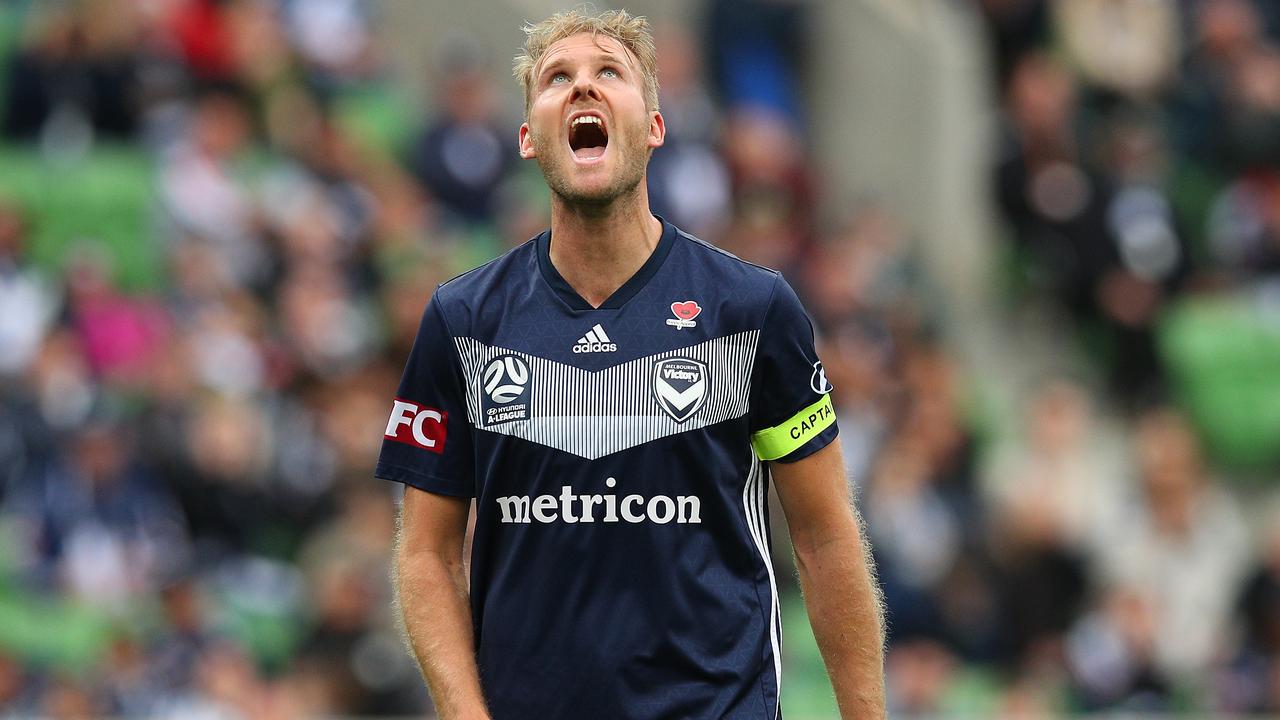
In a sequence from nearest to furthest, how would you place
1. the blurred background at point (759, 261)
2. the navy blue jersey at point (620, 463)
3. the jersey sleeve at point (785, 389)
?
the navy blue jersey at point (620, 463)
the jersey sleeve at point (785, 389)
the blurred background at point (759, 261)

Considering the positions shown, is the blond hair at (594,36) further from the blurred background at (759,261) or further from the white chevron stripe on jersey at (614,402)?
the blurred background at (759,261)

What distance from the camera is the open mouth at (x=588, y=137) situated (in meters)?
4.28

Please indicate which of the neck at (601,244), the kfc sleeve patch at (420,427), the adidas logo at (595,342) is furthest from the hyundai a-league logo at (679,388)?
the kfc sleeve patch at (420,427)

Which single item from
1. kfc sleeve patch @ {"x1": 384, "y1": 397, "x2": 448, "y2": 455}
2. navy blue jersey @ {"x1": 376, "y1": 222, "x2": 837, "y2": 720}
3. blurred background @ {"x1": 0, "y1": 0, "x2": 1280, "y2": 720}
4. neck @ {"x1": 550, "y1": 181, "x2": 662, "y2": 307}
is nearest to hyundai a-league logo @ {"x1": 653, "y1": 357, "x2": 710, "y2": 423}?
navy blue jersey @ {"x1": 376, "y1": 222, "x2": 837, "y2": 720}

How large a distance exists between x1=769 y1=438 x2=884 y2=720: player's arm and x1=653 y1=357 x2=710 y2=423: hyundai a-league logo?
250 millimetres

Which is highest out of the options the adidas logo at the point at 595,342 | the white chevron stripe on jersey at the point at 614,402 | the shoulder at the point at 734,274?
the shoulder at the point at 734,274

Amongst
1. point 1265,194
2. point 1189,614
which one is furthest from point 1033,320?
point 1189,614

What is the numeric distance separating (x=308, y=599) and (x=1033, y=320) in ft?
19.8

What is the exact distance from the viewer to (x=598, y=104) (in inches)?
169

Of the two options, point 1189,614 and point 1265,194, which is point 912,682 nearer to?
point 1189,614

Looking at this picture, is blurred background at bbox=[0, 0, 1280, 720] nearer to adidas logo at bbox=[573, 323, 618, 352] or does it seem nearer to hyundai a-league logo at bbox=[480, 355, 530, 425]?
hyundai a-league logo at bbox=[480, 355, 530, 425]

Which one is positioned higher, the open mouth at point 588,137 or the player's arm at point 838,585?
the open mouth at point 588,137

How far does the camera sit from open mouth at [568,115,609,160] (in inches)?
169

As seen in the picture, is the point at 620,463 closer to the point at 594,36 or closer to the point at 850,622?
the point at 850,622
